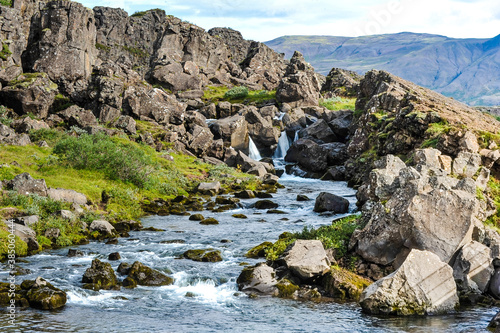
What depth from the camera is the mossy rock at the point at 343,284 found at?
20281 mm

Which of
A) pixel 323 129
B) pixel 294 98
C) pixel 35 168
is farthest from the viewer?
pixel 294 98

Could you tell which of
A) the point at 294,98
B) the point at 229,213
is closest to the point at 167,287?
the point at 229,213

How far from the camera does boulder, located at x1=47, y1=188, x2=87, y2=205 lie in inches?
1297

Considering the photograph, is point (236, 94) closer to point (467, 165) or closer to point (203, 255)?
point (467, 165)

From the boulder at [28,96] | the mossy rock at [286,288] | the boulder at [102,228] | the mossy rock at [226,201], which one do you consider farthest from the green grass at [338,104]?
the mossy rock at [286,288]

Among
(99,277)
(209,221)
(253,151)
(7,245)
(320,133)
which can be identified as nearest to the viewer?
(99,277)

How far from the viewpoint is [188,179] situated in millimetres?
52531

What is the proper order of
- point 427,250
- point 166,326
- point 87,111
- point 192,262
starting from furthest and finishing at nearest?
point 87,111
point 192,262
point 427,250
point 166,326

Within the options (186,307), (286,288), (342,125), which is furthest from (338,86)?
(186,307)

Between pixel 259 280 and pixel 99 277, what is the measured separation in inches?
299

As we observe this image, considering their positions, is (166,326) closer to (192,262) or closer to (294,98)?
(192,262)

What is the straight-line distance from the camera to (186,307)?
63.3 ft

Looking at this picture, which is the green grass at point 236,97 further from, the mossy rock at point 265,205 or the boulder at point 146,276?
the boulder at point 146,276

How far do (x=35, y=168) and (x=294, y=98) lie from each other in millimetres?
61491
